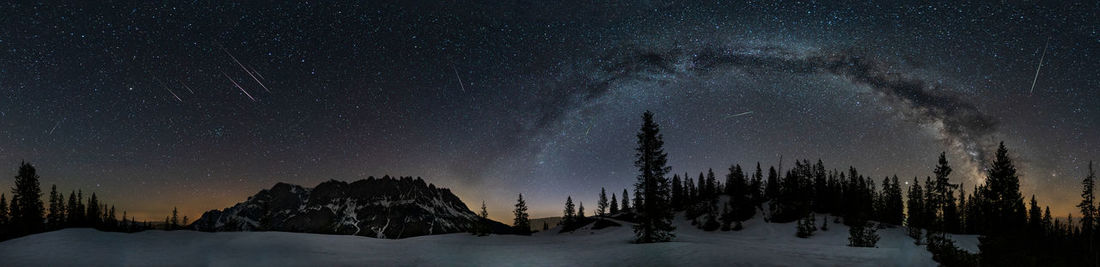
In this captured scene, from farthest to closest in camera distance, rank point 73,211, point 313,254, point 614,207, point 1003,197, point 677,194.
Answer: point 614,207, point 677,194, point 73,211, point 1003,197, point 313,254

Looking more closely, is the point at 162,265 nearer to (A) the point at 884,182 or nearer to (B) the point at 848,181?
(B) the point at 848,181

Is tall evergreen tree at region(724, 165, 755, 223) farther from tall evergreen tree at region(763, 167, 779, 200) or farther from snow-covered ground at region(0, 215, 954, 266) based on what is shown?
snow-covered ground at region(0, 215, 954, 266)

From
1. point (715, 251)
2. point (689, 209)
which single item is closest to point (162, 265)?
point (715, 251)

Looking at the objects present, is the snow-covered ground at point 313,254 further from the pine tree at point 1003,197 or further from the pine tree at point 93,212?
the pine tree at point 93,212

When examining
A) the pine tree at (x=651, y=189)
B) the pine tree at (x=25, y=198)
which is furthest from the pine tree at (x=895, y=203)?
the pine tree at (x=25, y=198)

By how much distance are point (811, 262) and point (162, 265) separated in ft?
63.0

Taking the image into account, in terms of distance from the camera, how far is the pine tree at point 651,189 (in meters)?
27.3

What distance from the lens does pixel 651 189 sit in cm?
2867

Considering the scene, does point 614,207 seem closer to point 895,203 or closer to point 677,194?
point 677,194

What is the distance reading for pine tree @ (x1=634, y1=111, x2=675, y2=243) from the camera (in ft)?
89.5

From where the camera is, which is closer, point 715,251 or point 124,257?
point 124,257

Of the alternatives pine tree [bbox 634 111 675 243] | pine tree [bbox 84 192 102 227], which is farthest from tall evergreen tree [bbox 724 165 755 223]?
pine tree [bbox 84 192 102 227]

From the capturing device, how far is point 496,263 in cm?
1455

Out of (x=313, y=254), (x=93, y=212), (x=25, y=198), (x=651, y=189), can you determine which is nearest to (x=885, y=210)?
(x=651, y=189)
